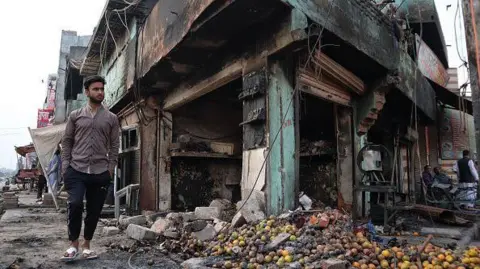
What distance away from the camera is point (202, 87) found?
7.39 meters

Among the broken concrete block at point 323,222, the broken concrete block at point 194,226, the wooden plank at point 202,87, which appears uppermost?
the wooden plank at point 202,87

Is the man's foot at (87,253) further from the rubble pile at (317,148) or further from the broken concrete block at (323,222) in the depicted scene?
the rubble pile at (317,148)

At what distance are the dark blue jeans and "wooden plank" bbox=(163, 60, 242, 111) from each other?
2999 mm

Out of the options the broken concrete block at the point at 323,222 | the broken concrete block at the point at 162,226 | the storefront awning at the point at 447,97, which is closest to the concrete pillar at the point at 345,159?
the broken concrete block at the point at 323,222

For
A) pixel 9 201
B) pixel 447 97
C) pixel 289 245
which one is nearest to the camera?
pixel 289 245

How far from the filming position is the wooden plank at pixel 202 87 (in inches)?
255

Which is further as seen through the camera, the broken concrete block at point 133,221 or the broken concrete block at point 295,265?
the broken concrete block at point 133,221

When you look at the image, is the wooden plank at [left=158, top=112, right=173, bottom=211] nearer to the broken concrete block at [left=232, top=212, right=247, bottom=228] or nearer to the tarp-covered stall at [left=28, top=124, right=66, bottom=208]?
the broken concrete block at [left=232, top=212, right=247, bottom=228]

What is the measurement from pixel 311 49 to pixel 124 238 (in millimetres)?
3718

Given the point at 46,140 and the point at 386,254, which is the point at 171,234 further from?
the point at 46,140

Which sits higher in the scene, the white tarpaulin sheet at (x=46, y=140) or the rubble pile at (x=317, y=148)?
the white tarpaulin sheet at (x=46, y=140)

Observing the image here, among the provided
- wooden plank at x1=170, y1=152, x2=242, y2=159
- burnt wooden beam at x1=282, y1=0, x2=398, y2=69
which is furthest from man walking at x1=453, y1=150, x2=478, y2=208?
wooden plank at x1=170, y1=152, x2=242, y2=159

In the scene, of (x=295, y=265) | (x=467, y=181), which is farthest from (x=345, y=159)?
(x=467, y=181)

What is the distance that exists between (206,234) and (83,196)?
1689 mm
